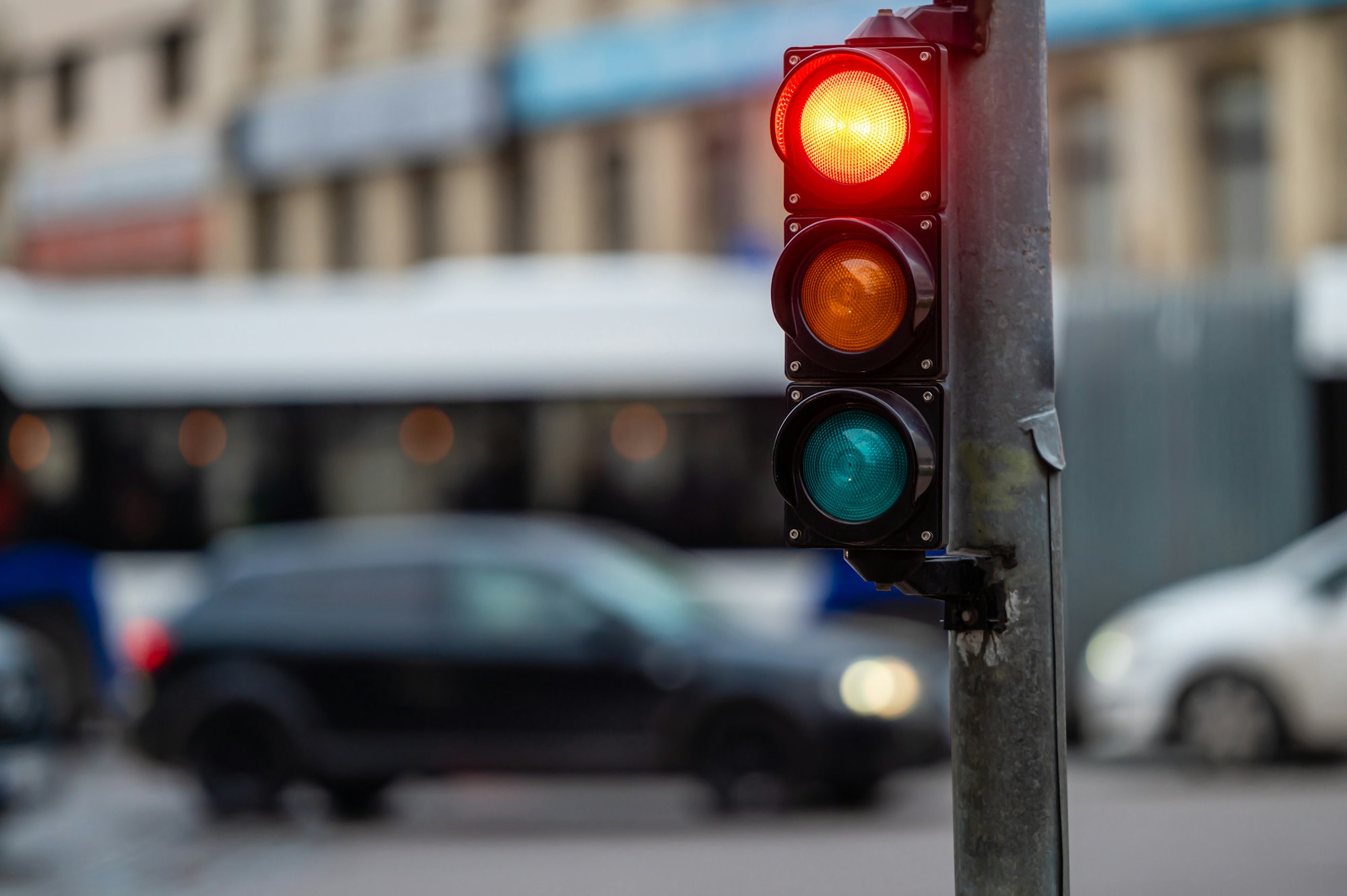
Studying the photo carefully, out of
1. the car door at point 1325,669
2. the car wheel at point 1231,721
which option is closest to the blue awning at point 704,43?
the car door at point 1325,669

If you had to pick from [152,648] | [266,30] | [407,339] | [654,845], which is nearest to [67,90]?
[266,30]

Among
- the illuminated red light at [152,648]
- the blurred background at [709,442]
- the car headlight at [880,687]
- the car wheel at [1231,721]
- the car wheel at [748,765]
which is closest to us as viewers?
the blurred background at [709,442]

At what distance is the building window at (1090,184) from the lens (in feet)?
79.8

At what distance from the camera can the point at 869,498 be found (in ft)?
11.2

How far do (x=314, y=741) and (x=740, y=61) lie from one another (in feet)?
57.6

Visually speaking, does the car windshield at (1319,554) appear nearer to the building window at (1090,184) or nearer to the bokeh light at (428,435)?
the bokeh light at (428,435)

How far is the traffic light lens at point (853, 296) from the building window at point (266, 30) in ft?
107

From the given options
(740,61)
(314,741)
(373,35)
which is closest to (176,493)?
(314,741)

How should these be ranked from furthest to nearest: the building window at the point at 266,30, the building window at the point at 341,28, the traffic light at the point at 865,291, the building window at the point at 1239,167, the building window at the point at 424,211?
the building window at the point at 266,30, the building window at the point at 341,28, the building window at the point at 424,211, the building window at the point at 1239,167, the traffic light at the point at 865,291

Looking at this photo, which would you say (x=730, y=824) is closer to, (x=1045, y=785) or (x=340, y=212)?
(x=1045, y=785)

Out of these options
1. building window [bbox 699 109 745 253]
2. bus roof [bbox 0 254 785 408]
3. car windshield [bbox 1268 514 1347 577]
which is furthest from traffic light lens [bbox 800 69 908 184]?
building window [bbox 699 109 745 253]

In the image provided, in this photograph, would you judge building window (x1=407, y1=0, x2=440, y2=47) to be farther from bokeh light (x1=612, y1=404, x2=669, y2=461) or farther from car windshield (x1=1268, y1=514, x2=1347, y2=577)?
car windshield (x1=1268, y1=514, x2=1347, y2=577)

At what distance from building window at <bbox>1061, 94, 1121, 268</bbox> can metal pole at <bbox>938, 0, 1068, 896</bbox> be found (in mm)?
21212

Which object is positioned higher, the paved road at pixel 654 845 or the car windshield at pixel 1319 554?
the car windshield at pixel 1319 554
